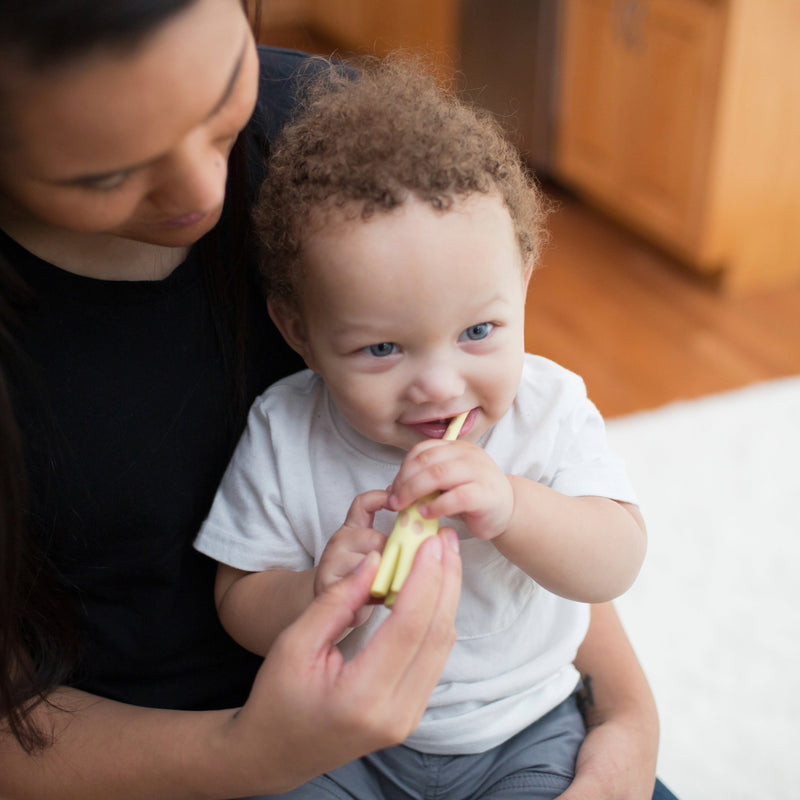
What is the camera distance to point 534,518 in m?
0.81

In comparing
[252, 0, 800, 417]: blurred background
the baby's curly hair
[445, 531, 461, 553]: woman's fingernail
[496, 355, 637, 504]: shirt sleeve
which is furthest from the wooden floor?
[445, 531, 461, 553]: woman's fingernail

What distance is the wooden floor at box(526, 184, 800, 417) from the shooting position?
7.82ft

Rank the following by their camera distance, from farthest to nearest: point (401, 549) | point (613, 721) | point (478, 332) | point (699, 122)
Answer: point (699, 122), point (613, 721), point (478, 332), point (401, 549)

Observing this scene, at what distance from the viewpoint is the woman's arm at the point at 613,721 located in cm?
90

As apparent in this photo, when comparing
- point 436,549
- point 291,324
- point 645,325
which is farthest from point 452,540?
point 645,325

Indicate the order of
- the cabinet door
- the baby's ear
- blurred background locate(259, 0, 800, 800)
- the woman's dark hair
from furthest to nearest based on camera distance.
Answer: the cabinet door < blurred background locate(259, 0, 800, 800) < the baby's ear < the woman's dark hair

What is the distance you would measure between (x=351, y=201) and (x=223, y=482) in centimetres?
29

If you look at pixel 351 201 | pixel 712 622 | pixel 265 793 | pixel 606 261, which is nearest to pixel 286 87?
pixel 351 201

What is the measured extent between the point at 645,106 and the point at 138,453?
2.34m

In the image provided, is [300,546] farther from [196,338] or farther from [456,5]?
[456,5]

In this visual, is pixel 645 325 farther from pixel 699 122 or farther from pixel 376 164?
pixel 376 164

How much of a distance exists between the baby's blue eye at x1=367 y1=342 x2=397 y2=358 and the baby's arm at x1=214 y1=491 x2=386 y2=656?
0.39 ft

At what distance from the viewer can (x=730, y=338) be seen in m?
2.54

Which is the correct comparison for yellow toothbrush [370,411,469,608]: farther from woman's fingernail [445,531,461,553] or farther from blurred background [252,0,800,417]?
blurred background [252,0,800,417]
